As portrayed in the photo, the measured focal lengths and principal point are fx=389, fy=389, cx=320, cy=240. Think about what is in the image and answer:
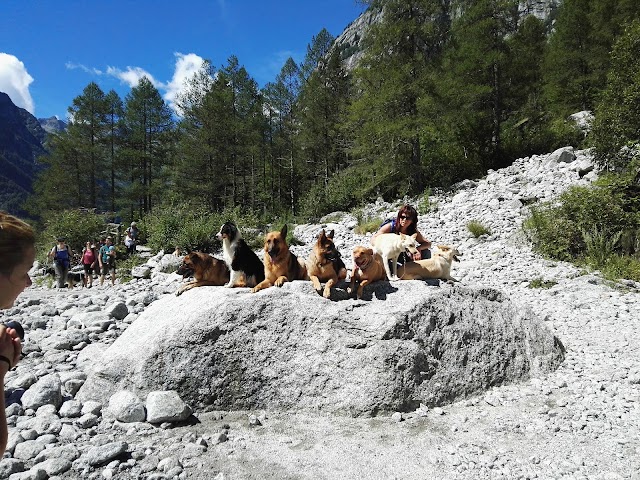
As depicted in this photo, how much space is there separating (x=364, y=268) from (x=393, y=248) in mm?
866

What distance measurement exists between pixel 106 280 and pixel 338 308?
14.5 meters

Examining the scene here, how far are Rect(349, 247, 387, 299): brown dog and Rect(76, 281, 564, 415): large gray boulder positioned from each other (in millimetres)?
176

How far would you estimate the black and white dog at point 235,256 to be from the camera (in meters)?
5.92

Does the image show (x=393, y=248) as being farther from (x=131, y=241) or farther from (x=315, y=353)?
(x=131, y=241)

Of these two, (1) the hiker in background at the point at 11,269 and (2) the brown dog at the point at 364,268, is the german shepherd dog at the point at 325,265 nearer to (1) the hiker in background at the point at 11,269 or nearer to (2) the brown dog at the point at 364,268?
(2) the brown dog at the point at 364,268

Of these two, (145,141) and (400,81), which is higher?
(145,141)

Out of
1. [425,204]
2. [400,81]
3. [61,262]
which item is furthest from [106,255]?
[400,81]

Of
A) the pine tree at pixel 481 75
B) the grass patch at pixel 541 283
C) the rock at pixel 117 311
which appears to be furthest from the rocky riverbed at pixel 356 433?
the pine tree at pixel 481 75

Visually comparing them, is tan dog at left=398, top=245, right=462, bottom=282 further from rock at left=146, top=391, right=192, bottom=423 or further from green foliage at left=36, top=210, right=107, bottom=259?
green foliage at left=36, top=210, right=107, bottom=259

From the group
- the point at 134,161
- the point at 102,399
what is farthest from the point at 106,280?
the point at 134,161

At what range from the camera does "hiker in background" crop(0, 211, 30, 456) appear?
1413 millimetres

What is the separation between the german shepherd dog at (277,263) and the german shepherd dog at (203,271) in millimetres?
976

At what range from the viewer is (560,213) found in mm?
12102

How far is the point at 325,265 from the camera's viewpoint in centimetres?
552
